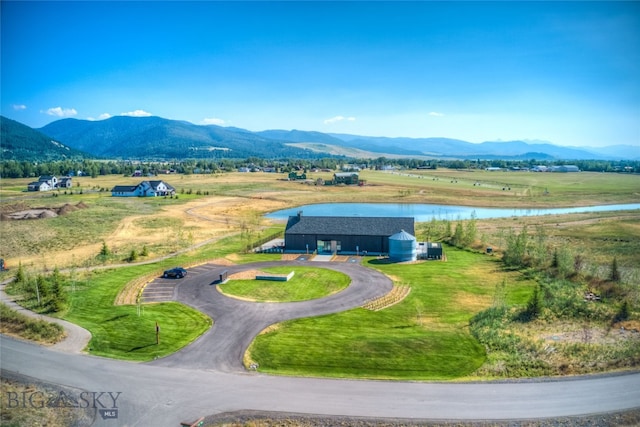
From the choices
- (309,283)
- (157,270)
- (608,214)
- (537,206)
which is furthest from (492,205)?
(157,270)

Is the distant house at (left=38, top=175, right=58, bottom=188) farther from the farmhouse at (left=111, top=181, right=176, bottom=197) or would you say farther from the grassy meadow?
the grassy meadow

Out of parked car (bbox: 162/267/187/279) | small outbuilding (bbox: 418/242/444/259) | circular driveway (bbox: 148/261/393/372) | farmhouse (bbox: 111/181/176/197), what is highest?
farmhouse (bbox: 111/181/176/197)

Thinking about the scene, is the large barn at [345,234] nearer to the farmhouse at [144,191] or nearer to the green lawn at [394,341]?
the green lawn at [394,341]

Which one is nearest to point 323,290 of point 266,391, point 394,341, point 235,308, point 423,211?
point 235,308

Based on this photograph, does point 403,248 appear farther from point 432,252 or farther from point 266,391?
point 266,391

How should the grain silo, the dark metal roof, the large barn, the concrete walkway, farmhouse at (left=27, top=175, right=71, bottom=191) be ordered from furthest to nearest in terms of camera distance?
farmhouse at (left=27, top=175, right=71, bottom=191), the dark metal roof, the large barn, the grain silo, the concrete walkway

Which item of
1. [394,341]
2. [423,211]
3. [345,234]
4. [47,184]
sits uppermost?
[47,184]

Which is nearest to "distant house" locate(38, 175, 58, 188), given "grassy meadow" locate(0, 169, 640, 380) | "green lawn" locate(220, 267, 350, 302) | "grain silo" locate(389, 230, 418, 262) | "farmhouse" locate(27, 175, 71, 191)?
"farmhouse" locate(27, 175, 71, 191)
